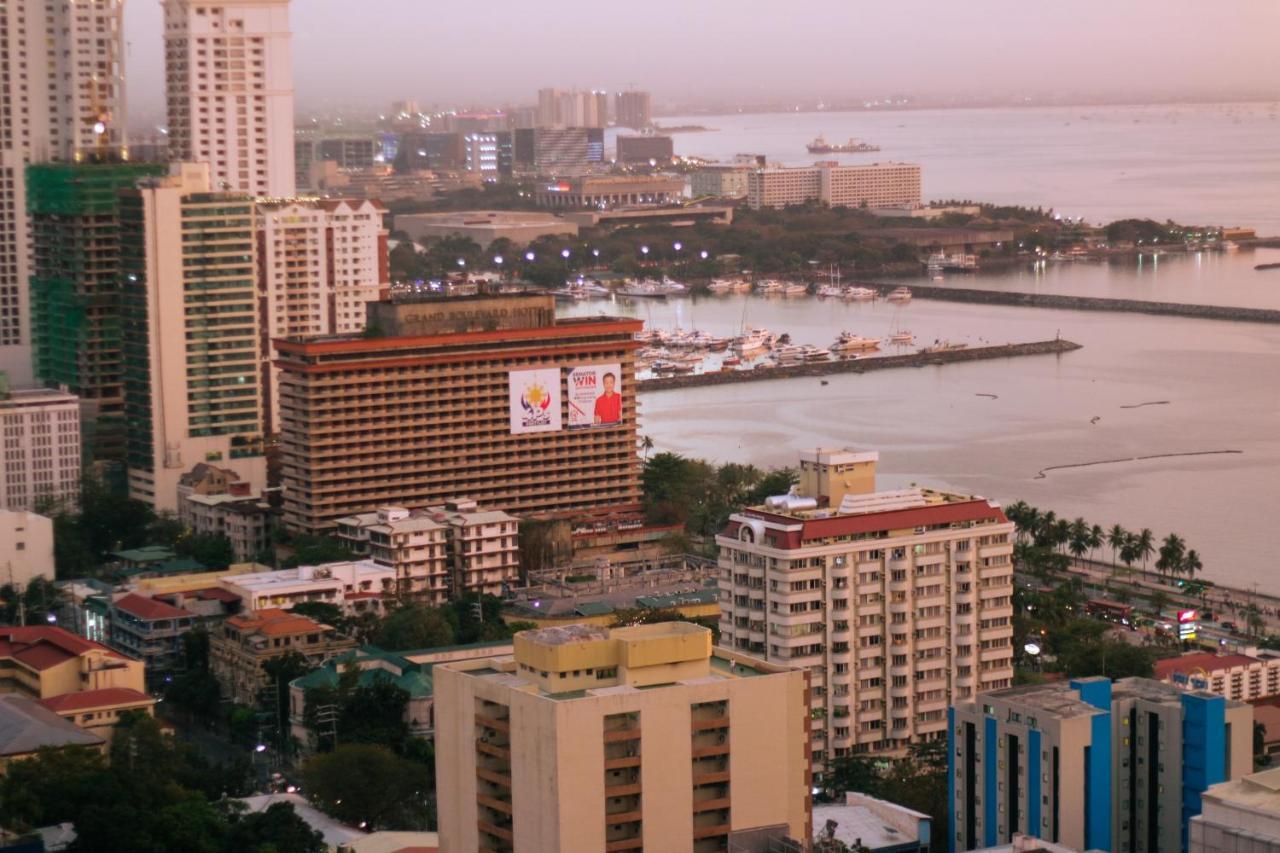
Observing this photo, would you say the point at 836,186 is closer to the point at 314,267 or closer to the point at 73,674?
the point at 314,267

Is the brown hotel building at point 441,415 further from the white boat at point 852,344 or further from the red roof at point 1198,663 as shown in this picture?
the white boat at point 852,344

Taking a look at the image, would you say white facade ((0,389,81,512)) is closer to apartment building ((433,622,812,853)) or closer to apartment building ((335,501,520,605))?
apartment building ((335,501,520,605))

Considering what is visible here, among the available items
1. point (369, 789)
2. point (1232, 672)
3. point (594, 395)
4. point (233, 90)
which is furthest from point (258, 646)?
point (233, 90)

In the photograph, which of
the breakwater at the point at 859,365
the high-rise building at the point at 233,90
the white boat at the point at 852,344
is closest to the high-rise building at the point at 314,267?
the high-rise building at the point at 233,90

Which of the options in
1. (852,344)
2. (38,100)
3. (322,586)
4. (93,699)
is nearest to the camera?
(93,699)

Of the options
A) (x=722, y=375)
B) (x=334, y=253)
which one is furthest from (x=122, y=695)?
(x=722, y=375)

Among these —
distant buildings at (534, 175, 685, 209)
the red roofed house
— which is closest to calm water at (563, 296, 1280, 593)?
the red roofed house
